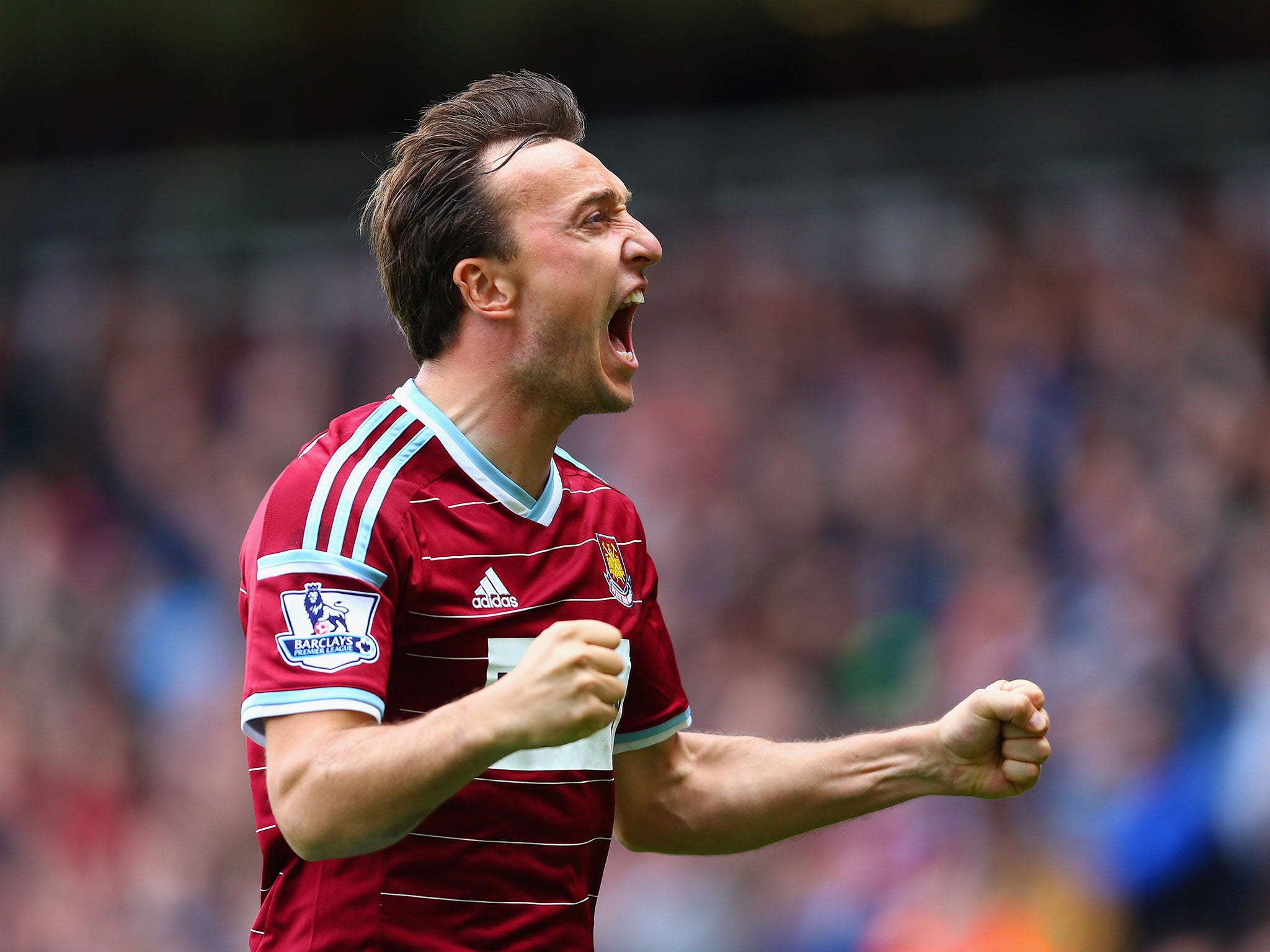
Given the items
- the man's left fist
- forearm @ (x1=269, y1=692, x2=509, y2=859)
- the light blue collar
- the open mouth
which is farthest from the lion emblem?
the man's left fist

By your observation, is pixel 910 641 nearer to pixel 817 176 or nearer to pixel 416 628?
pixel 817 176

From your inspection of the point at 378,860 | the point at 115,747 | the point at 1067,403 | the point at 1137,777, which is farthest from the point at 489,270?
the point at 115,747

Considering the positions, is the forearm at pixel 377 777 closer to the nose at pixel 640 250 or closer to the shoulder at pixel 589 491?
the shoulder at pixel 589 491

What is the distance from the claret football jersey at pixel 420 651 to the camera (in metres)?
2.62

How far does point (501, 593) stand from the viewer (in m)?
2.92

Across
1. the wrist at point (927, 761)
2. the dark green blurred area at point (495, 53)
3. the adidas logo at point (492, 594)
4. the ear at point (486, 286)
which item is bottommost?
the wrist at point (927, 761)

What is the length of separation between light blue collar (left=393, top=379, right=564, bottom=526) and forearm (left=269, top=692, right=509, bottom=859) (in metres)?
0.69

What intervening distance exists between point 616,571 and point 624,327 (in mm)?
590

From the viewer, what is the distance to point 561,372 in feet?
10.4

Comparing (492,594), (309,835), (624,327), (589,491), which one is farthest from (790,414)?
(309,835)

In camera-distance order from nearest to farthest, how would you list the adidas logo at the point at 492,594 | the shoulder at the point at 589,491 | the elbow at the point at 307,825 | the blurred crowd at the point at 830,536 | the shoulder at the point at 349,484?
1. the elbow at the point at 307,825
2. the shoulder at the point at 349,484
3. the adidas logo at the point at 492,594
4. the shoulder at the point at 589,491
5. the blurred crowd at the point at 830,536

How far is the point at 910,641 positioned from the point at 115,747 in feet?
14.7

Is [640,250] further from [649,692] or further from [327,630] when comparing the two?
[327,630]

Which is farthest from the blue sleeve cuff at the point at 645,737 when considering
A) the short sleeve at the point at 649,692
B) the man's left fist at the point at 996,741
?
the man's left fist at the point at 996,741
